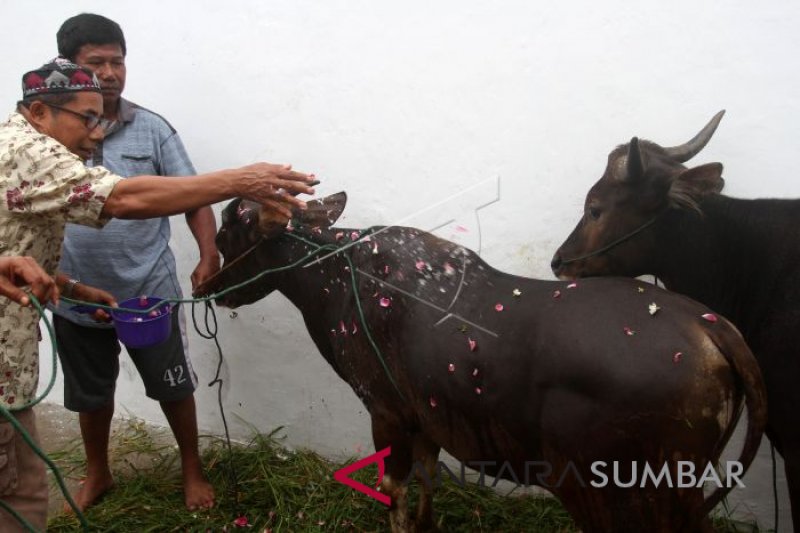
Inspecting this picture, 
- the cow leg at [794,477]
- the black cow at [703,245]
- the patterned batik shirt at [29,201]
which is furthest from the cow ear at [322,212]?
the cow leg at [794,477]

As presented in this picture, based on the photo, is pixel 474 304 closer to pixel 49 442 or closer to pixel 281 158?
pixel 281 158

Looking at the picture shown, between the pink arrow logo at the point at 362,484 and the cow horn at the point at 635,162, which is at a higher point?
the cow horn at the point at 635,162

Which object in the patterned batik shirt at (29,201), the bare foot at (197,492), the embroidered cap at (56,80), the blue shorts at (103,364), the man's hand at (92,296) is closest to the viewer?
the patterned batik shirt at (29,201)

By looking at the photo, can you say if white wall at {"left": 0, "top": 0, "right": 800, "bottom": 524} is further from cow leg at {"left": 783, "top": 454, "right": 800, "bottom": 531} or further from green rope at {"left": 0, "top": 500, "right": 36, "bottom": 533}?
green rope at {"left": 0, "top": 500, "right": 36, "bottom": 533}

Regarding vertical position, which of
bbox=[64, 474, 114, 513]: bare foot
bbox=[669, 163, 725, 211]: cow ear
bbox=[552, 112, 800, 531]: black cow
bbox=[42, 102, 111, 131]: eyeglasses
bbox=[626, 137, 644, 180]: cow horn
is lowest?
bbox=[64, 474, 114, 513]: bare foot

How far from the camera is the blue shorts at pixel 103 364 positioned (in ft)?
11.7

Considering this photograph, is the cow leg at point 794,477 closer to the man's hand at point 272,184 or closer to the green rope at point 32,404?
the man's hand at point 272,184

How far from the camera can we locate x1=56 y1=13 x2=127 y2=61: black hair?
10.8ft

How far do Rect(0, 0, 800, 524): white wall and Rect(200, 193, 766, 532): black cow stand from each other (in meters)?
0.70

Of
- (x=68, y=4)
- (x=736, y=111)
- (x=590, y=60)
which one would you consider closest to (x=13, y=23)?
(x=68, y=4)

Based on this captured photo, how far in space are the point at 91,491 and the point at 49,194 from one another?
2170 mm

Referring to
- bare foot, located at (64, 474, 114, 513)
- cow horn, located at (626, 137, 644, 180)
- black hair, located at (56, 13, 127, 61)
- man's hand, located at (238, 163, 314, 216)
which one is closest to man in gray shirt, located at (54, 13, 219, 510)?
black hair, located at (56, 13, 127, 61)

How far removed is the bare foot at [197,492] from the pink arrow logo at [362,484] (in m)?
0.67

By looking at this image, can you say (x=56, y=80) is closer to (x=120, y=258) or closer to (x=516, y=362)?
(x=120, y=258)
